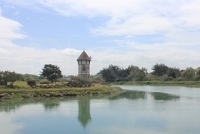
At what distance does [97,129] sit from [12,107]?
13440 mm

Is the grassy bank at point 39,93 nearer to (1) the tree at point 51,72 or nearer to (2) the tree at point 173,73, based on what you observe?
(1) the tree at point 51,72

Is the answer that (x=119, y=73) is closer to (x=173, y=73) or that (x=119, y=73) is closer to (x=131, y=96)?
(x=173, y=73)

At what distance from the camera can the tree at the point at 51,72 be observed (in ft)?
177

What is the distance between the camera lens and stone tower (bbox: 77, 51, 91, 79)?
187 ft

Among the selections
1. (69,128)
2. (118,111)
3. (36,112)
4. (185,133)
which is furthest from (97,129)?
(36,112)

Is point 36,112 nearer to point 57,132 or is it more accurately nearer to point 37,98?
point 57,132

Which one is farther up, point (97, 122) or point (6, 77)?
point (6, 77)

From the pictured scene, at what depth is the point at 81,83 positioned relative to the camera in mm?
49969

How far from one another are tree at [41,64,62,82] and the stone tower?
4.21 meters

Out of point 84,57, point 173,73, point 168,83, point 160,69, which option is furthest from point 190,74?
point 84,57

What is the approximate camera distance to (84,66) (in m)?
57.4

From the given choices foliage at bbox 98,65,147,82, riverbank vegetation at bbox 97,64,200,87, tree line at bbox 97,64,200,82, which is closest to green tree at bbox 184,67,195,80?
riverbank vegetation at bbox 97,64,200,87

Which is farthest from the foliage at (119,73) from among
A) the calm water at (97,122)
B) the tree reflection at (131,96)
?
the calm water at (97,122)

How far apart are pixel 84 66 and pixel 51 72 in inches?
269
